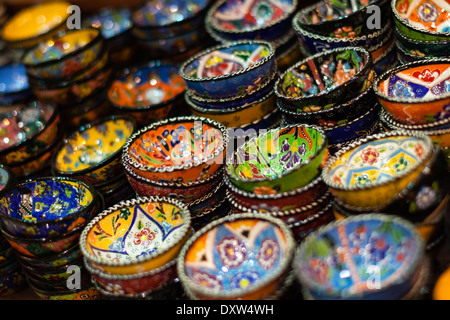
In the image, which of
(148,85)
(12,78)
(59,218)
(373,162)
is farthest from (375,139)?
(12,78)

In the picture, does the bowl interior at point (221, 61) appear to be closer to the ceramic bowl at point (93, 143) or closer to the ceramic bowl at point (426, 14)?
the ceramic bowl at point (93, 143)

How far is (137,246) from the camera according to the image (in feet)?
5.29

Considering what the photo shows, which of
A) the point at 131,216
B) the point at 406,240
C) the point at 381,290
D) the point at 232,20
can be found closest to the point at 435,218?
the point at 406,240

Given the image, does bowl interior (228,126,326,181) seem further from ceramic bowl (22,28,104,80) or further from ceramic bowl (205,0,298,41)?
ceramic bowl (22,28,104,80)

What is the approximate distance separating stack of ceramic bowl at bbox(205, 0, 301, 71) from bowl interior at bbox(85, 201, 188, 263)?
817 millimetres

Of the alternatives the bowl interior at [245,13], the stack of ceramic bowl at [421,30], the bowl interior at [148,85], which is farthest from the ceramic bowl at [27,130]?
the stack of ceramic bowl at [421,30]

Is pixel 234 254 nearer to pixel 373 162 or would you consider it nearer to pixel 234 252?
Result: pixel 234 252

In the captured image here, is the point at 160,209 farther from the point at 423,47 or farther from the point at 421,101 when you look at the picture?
the point at 423,47

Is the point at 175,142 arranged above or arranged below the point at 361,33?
below

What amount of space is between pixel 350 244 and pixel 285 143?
1.69ft

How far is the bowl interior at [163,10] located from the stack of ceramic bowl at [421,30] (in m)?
1.22

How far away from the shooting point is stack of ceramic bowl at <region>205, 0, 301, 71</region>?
6.62 feet

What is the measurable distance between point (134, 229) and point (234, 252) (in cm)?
40

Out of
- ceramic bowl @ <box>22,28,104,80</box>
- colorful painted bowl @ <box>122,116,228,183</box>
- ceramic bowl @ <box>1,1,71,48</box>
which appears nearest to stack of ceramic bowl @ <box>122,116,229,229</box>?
colorful painted bowl @ <box>122,116,228,183</box>
